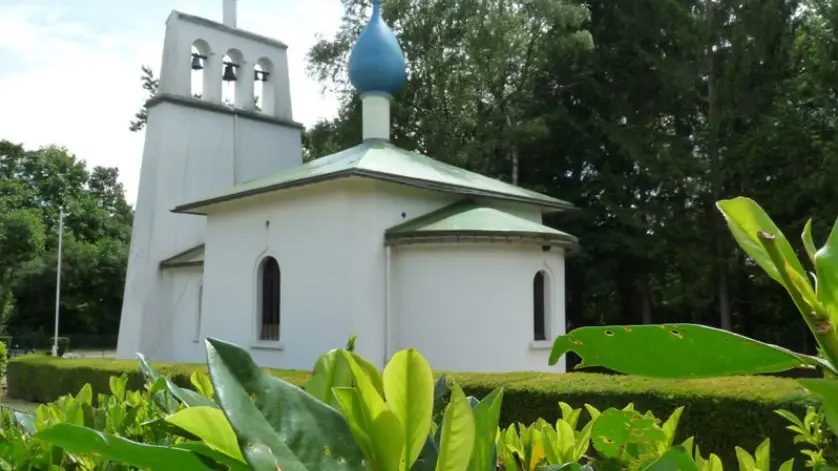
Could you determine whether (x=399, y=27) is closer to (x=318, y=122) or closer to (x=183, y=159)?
(x=318, y=122)

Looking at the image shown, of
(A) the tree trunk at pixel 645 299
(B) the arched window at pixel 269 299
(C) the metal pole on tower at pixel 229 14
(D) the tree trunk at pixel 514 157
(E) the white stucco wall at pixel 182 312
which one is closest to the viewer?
(B) the arched window at pixel 269 299

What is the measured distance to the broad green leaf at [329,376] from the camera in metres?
1.28

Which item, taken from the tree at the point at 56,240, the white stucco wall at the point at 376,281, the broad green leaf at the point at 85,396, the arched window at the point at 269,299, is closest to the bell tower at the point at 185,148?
the arched window at the point at 269,299

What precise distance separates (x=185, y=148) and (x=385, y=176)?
7007 millimetres

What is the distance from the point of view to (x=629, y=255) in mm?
23516

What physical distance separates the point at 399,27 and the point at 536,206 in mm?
10918

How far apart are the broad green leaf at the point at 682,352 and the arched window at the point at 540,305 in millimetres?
12657

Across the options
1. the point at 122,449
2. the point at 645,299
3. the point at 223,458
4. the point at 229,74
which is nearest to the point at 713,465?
the point at 223,458

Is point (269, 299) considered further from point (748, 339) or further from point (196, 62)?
point (748, 339)

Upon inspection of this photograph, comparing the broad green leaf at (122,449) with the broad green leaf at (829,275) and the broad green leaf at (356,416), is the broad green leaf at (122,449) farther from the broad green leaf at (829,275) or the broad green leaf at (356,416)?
the broad green leaf at (829,275)

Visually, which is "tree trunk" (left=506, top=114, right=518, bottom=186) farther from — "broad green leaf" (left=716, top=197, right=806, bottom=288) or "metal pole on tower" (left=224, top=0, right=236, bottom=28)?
"broad green leaf" (left=716, top=197, right=806, bottom=288)

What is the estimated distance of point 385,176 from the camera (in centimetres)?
1276

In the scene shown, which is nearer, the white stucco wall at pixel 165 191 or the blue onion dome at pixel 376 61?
the blue onion dome at pixel 376 61

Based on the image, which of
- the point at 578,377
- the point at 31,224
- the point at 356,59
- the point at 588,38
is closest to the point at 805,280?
the point at 578,377
